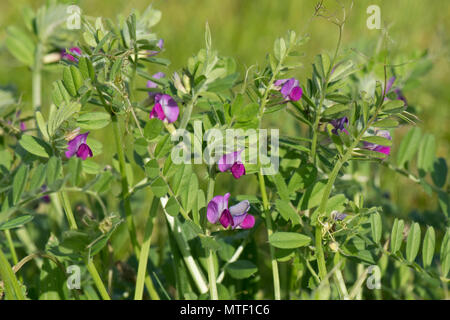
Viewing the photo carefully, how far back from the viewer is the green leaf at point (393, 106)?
33.7 inches

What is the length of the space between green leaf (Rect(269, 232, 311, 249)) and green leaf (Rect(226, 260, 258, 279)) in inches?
4.4

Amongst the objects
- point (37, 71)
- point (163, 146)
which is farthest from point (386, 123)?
point (37, 71)

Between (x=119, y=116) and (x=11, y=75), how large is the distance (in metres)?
1.58

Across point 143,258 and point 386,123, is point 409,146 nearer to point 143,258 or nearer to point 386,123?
point 386,123

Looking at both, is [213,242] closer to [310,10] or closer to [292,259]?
[292,259]

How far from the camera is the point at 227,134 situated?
94cm

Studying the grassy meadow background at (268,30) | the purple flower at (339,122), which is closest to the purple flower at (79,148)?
the purple flower at (339,122)

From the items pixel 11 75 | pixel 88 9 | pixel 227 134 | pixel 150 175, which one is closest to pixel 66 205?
pixel 150 175

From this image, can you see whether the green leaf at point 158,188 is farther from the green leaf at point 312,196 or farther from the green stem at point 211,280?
the green leaf at point 312,196

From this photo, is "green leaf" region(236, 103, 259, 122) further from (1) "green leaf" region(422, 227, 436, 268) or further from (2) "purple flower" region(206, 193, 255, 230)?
(1) "green leaf" region(422, 227, 436, 268)

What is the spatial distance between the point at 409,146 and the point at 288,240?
54cm

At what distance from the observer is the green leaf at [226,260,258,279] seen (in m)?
1.06

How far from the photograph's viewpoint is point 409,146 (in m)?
1.37

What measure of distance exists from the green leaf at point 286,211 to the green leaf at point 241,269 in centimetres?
12
